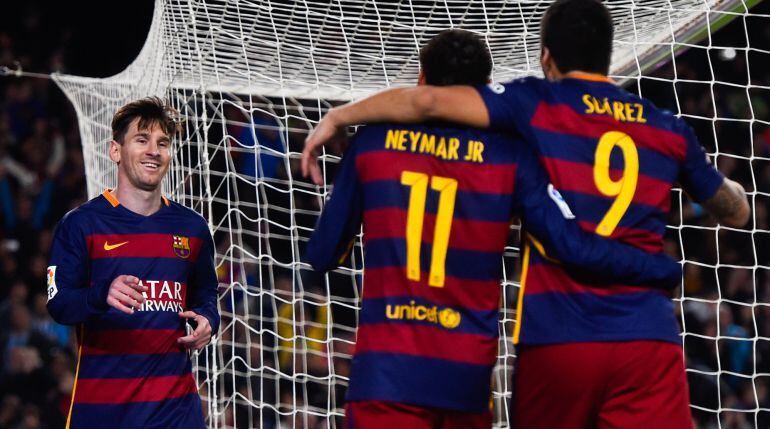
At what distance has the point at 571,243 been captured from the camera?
2.64 meters

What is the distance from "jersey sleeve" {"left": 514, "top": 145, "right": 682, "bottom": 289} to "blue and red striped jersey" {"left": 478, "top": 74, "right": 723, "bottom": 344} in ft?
0.09

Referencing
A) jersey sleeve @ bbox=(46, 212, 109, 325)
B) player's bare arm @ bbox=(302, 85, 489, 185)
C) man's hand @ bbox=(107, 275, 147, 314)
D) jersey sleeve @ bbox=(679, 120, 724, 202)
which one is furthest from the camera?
jersey sleeve @ bbox=(46, 212, 109, 325)

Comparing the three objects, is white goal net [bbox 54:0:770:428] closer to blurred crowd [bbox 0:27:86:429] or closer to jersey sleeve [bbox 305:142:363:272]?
blurred crowd [bbox 0:27:86:429]

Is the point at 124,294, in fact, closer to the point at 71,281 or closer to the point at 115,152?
the point at 71,281

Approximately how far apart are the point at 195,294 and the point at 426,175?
1328 millimetres

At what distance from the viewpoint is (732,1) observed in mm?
4707

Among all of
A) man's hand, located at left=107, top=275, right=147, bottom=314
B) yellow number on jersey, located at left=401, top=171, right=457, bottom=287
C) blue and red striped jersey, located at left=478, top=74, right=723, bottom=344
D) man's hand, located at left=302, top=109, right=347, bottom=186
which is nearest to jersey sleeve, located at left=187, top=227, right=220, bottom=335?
man's hand, located at left=107, top=275, right=147, bottom=314

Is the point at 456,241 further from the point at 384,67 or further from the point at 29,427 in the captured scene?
the point at 29,427

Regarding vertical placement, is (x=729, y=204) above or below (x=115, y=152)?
below

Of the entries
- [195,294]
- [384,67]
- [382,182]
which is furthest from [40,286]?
[382,182]

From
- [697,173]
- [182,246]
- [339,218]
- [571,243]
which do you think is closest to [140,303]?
[182,246]

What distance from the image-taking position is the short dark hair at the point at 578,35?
277 centimetres

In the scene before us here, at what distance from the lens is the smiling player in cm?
352

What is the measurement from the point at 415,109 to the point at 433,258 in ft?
1.22
